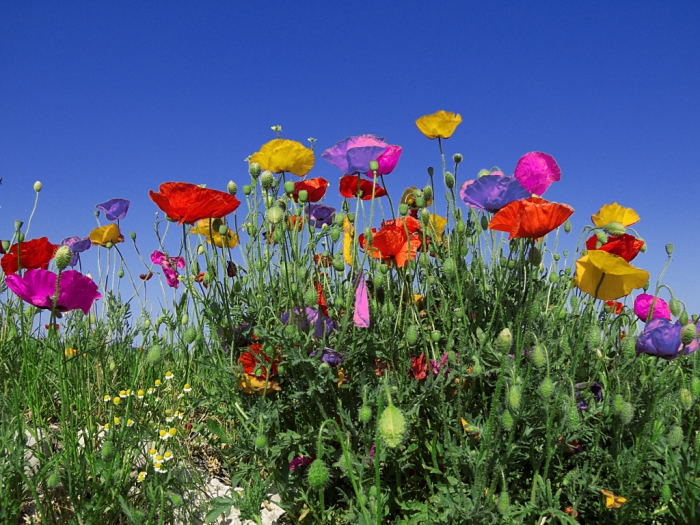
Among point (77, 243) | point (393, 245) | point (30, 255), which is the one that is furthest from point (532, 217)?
point (77, 243)

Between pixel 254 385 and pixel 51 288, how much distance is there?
862mm

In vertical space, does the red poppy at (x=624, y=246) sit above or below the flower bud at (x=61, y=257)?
above

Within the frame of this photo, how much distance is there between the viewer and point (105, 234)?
3217mm

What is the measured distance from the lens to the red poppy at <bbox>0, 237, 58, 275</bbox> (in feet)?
8.12

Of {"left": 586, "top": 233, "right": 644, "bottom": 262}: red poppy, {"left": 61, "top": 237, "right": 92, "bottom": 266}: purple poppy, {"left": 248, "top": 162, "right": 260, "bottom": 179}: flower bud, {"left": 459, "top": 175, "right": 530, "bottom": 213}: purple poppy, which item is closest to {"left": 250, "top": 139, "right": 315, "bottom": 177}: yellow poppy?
{"left": 248, "top": 162, "right": 260, "bottom": 179}: flower bud

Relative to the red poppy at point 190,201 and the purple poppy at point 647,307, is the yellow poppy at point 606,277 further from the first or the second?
the red poppy at point 190,201

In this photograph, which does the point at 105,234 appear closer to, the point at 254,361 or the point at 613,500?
the point at 254,361

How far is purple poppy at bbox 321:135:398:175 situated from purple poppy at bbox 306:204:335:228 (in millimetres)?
528

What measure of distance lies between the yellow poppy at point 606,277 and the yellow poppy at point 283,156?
1148 millimetres

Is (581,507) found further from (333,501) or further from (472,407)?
(333,501)

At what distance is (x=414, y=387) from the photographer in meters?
2.18

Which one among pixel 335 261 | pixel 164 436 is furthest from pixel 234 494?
pixel 335 261

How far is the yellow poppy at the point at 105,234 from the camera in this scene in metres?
3.21

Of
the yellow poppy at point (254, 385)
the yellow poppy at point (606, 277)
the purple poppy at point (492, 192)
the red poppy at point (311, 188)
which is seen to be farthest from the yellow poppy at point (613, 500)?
the red poppy at point (311, 188)
